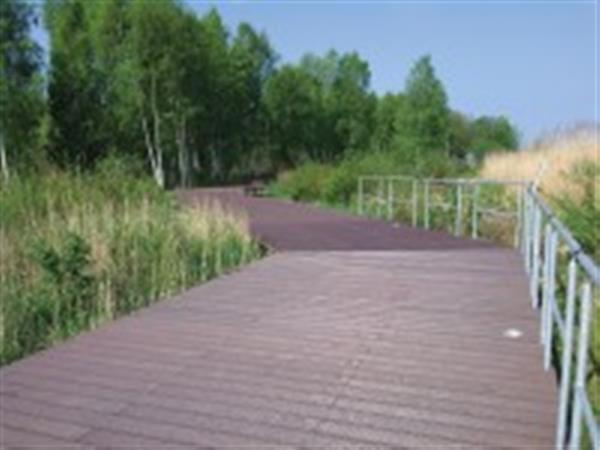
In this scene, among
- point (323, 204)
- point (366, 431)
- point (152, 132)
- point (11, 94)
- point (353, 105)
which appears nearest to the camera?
point (366, 431)

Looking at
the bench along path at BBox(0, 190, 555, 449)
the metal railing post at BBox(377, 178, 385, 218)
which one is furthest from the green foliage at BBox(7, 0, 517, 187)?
the bench along path at BBox(0, 190, 555, 449)

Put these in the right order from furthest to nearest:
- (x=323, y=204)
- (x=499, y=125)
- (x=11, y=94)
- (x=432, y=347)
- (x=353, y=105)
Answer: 1. (x=499, y=125)
2. (x=353, y=105)
3. (x=11, y=94)
4. (x=323, y=204)
5. (x=432, y=347)

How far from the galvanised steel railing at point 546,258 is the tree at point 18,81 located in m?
15.9

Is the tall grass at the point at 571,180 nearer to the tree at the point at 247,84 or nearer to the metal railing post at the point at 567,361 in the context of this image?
the metal railing post at the point at 567,361

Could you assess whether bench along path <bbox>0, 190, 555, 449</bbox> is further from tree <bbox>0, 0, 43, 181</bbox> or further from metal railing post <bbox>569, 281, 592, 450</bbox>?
tree <bbox>0, 0, 43, 181</bbox>

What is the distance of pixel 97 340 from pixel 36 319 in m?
1.45

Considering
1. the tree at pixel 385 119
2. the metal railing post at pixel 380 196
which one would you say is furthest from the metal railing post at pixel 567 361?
the tree at pixel 385 119

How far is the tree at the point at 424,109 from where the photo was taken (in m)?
37.3

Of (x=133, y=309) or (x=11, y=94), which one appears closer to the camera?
(x=133, y=309)

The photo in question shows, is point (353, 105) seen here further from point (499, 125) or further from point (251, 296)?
point (251, 296)

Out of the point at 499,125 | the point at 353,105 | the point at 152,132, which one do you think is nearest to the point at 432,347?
the point at 152,132

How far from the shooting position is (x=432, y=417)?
3.88m

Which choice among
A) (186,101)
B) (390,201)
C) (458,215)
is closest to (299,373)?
(458,215)

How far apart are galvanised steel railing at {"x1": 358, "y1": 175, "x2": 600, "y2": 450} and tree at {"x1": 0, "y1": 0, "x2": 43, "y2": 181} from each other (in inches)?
624
